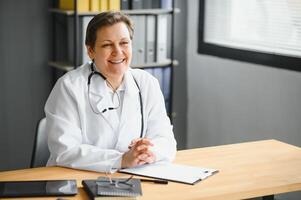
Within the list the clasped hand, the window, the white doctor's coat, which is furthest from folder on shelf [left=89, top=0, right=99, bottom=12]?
the clasped hand

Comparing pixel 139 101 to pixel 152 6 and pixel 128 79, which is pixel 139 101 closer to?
pixel 128 79

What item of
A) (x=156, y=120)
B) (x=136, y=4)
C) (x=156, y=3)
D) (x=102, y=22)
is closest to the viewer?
(x=102, y=22)

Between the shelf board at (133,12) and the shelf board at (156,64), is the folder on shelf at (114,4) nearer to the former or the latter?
the shelf board at (133,12)

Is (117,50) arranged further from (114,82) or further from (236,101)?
(236,101)

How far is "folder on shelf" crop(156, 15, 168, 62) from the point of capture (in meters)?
4.05

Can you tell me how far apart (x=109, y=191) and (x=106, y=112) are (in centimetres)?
59

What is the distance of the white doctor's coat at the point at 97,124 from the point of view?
Result: 2.36 metres

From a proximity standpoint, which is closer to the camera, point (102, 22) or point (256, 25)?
point (102, 22)

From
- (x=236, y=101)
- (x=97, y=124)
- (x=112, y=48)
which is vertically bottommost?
(x=236, y=101)

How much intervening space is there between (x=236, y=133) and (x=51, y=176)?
2131 millimetres

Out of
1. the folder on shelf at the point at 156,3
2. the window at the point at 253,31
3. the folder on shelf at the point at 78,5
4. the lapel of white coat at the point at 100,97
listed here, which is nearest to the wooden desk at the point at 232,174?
Result: the lapel of white coat at the point at 100,97

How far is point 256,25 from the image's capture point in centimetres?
398

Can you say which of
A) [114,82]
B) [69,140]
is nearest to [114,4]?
[114,82]

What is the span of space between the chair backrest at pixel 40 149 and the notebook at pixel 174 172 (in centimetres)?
56
